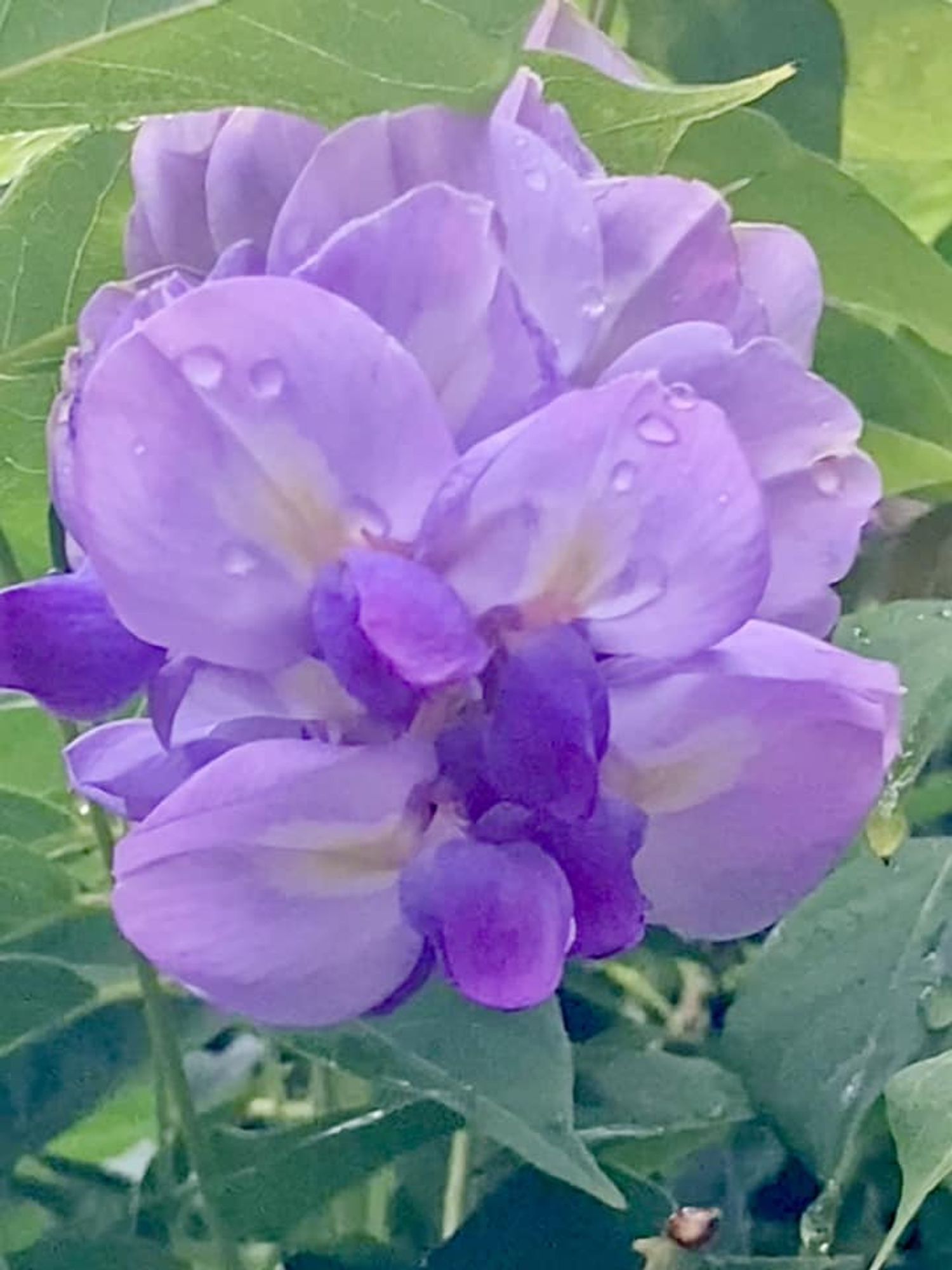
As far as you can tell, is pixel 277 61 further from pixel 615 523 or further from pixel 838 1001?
pixel 838 1001

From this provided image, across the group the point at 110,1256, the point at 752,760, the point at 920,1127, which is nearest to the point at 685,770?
the point at 752,760

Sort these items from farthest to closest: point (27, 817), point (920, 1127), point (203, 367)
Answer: point (27, 817) < point (920, 1127) < point (203, 367)

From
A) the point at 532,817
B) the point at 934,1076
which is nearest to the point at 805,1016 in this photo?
the point at 934,1076

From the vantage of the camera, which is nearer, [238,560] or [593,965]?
[238,560]

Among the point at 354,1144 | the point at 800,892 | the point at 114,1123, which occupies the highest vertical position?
the point at 800,892

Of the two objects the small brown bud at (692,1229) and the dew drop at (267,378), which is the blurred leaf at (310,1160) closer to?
the small brown bud at (692,1229)

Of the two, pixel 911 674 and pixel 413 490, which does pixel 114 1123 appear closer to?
pixel 911 674

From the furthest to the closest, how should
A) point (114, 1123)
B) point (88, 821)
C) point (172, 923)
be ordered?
1. point (114, 1123)
2. point (88, 821)
3. point (172, 923)
